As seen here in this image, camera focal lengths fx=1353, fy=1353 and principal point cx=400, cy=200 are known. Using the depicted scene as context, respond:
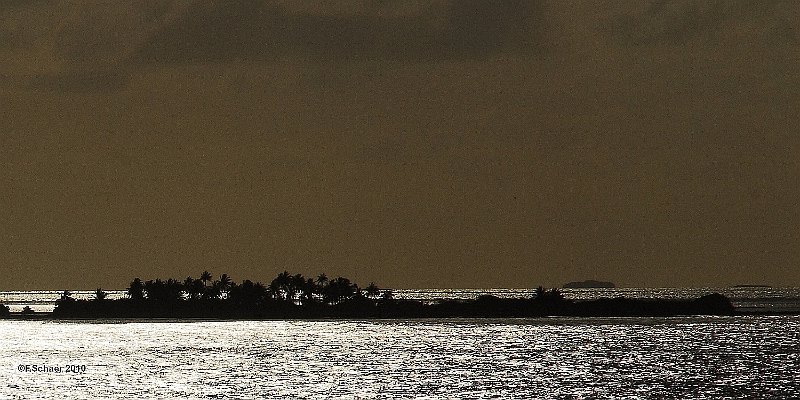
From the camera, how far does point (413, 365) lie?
126 m

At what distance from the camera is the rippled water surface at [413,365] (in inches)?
3937

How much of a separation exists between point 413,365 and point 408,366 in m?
0.99

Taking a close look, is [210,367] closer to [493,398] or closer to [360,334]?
[493,398]

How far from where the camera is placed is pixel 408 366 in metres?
125

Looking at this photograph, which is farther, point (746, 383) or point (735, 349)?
point (735, 349)

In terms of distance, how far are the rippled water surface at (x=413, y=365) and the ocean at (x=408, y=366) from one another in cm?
14

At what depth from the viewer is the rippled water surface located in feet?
328

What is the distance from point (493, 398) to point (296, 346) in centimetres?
6851

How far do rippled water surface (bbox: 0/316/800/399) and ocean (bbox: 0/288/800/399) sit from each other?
0.14 m

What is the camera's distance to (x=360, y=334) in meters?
192

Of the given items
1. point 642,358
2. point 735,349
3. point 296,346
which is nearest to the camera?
point 642,358

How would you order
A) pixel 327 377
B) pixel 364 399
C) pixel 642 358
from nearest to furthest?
pixel 364 399 < pixel 327 377 < pixel 642 358

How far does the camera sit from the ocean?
99812 millimetres

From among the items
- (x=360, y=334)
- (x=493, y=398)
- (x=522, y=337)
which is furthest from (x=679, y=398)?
(x=360, y=334)
